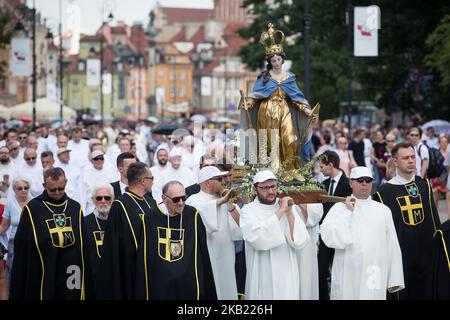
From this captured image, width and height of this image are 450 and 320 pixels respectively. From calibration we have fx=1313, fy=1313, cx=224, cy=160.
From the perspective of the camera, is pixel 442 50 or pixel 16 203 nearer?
pixel 16 203

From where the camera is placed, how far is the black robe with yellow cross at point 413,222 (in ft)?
45.2

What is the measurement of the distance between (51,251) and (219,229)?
1.73 m

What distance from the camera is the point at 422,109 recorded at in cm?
4781

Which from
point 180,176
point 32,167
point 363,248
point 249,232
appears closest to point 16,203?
point 249,232

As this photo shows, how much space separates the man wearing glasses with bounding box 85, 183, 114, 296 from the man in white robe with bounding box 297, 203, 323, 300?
6.43ft

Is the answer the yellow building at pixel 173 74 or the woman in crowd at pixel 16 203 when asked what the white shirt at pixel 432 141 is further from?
the yellow building at pixel 173 74

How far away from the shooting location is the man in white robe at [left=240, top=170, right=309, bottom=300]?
38.4 ft

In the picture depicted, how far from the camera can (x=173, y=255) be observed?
11508 millimetres

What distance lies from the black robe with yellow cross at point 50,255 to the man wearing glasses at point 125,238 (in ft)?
0.77

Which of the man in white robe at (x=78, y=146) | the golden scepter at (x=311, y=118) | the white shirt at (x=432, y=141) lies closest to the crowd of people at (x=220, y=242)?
the golden scepter at (x=311, y=118)

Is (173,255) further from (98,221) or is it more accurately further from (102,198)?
(98,221)
